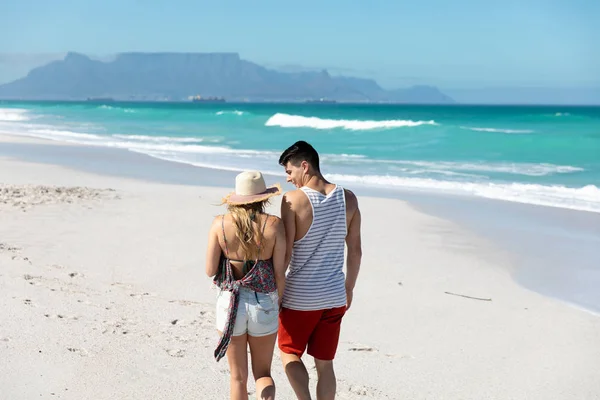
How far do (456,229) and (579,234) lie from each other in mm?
1659

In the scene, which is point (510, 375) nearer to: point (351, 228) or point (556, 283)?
point (351, 228)

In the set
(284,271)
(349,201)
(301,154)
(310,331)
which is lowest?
(310,331)

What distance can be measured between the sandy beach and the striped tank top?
0.85 meters

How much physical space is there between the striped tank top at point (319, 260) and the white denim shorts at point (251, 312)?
0.59 feet

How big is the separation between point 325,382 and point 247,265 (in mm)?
772

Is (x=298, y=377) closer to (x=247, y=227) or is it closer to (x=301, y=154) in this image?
(x=247, y=227)

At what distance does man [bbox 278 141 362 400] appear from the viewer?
3490mm

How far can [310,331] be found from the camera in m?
3.62

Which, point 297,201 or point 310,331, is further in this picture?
point 310,331

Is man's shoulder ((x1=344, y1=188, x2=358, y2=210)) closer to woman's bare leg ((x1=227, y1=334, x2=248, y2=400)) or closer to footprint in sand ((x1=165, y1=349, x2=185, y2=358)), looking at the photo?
woman's bare leg ((x1=227, y1=334, x2=248, y2=400))

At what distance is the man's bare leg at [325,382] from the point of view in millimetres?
3625

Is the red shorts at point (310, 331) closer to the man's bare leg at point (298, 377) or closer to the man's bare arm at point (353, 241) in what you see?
the man's bare leg at point (298, 377)

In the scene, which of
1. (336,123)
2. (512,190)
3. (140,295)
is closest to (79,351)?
(140,295)

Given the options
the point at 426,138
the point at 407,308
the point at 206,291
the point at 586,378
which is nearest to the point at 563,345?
the point at 586,378
